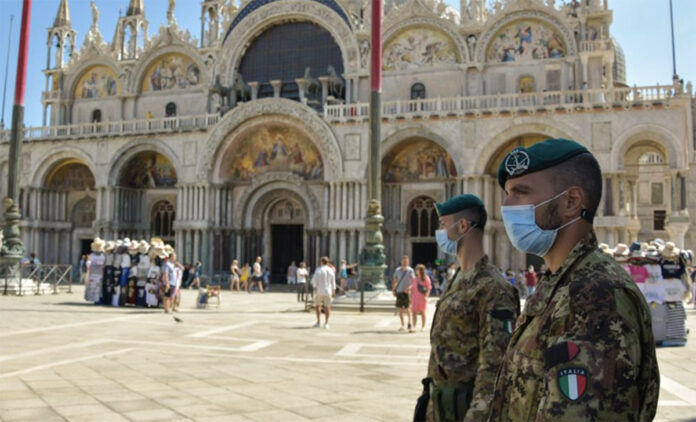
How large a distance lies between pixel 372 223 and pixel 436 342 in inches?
648

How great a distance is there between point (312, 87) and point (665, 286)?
23.0m

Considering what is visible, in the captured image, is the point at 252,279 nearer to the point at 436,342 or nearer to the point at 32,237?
the point at 32,237

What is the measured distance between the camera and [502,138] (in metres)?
28.3

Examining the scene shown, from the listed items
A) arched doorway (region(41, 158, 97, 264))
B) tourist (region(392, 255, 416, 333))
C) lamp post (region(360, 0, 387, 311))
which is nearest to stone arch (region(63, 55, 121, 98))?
arched doorway (region(41, 158, 97, 264))

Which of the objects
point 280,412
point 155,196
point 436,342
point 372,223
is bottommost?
point 280,412

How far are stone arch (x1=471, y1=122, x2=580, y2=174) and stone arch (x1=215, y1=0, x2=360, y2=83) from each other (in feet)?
27.6

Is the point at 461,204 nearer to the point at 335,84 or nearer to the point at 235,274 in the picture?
the point at 235,274

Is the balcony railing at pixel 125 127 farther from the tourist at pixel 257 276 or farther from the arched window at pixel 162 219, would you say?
the tourist at pixel 257 276

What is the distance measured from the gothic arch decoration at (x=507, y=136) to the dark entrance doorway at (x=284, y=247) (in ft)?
33.8

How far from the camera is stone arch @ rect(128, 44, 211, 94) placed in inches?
1421

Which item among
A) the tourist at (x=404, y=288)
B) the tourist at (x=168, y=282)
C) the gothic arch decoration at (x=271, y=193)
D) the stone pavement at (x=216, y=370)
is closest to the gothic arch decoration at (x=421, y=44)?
the gothic arch decoration at (x=271, y=193)

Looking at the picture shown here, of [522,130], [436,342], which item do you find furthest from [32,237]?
[436,342]

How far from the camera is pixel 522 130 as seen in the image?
28.1m

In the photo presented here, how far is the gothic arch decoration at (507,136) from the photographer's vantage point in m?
27.5
